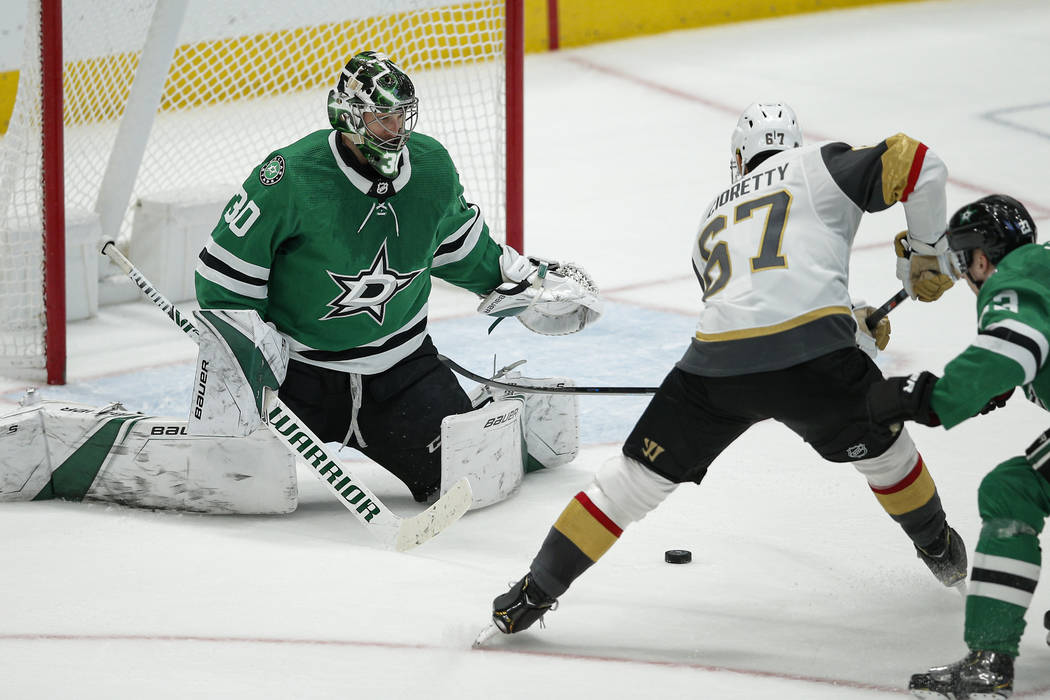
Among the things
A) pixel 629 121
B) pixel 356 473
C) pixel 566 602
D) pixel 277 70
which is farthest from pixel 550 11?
pixel 566 602

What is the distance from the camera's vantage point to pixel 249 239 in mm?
3494

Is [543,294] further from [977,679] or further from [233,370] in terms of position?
[977,679]

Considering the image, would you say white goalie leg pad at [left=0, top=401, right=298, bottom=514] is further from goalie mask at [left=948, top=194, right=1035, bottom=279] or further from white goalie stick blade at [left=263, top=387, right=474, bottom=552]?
goalie mask at [left=948, top=194, right=1035, bottom=279]

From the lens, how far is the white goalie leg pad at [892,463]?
2.95 metres

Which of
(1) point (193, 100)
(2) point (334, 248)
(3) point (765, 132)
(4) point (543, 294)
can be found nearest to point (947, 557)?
(3) point (765, 132)

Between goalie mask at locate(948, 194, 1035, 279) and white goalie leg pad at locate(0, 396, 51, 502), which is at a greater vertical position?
goalie mask at locate(948, 194, 1035, 279)

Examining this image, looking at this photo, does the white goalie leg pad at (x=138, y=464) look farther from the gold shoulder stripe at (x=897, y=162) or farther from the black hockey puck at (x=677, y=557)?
the gold shoulder stripe at (x=897, y=162)

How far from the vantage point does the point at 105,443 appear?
12.2ft

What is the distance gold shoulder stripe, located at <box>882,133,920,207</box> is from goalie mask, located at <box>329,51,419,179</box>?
1102 mm

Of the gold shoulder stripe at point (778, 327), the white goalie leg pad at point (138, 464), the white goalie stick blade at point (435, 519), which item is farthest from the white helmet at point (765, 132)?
the white goalie leg pad at point (138, 464)

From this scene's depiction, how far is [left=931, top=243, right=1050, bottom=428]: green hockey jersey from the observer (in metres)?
2.48

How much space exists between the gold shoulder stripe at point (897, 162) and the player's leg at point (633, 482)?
48 centimetres

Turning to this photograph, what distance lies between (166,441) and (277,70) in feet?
11.6

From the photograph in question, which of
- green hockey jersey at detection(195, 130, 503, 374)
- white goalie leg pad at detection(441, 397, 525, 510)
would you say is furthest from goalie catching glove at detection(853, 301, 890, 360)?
green hockey jersey at detection(195, 130, 503, 374)
